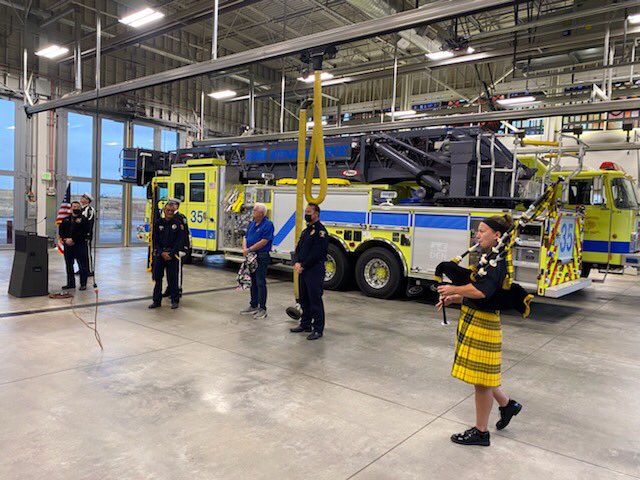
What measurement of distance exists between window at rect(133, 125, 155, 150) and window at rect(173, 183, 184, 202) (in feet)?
22.9

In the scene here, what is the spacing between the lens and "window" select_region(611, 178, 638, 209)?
31.8 ft

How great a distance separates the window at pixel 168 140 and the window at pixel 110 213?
2517mm

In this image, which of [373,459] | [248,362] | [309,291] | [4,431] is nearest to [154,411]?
[4,431]

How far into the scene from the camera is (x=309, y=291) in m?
6.10

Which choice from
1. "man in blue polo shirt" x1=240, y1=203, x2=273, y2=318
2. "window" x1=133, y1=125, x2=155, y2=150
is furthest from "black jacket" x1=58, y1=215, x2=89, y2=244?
"window" x1=133, y1=125, x2=155, y2=150

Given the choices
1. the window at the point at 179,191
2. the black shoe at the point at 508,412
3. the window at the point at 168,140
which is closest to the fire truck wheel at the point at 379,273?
the black shoe at the point at 508,412

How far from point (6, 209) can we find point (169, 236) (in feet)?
35.9

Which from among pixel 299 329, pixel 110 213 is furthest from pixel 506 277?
pixel 110 213

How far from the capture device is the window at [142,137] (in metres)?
Answer: 18.6

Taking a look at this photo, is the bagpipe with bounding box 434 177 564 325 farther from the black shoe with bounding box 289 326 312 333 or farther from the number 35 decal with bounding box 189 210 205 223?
the number 35 decal with bounding box 189 210 205 223

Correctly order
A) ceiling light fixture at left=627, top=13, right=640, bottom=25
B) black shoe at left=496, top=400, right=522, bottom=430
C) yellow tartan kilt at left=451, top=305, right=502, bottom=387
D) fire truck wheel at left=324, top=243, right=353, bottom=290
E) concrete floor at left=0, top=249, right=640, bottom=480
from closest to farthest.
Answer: concrete floor at left=0, top=249, right=640, bottom=480 < yellow tartan kilt at left=451, top=305, right=502, bottom=387 < black shoe at left=496, top=400, right=522, bottom=430 < ceiling light fixture at left=627, top=13, right=640, bottom=25 < fire truck wheel at left=324, top=243, right=353, bottom=290

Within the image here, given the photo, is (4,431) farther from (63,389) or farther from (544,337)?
(544,337)

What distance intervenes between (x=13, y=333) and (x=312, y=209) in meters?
3.93

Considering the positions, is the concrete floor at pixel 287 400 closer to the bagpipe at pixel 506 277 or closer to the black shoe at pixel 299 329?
the black shoe at pixel 299 329
